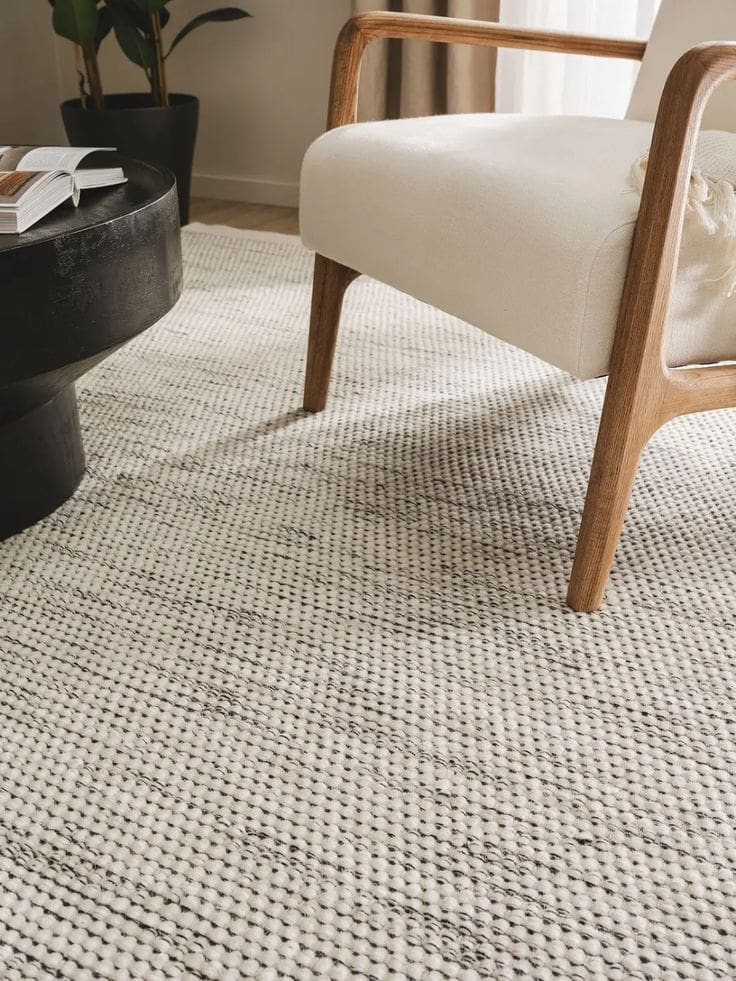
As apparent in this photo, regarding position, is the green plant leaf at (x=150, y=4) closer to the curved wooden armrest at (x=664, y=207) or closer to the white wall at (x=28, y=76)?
the white wall at (x=28, y=76)

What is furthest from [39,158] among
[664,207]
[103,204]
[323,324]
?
[664,207]

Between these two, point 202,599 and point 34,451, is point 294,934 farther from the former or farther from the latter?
point 34,451

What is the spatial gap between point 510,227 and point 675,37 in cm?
71

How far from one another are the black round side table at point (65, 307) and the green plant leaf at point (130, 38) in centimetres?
143

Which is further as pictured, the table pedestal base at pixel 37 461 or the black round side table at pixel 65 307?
the table pedestal base at pixel 37 461

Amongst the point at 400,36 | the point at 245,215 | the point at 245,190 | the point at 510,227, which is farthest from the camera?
the point at 245,190

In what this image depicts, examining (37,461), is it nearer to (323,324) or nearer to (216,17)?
(323,324)

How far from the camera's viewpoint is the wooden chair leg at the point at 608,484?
3.14 ft

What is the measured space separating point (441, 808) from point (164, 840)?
0.22 m

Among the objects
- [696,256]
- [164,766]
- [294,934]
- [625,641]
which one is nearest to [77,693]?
[164,766]

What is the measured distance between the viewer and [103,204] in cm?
107

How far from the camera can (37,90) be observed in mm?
3258

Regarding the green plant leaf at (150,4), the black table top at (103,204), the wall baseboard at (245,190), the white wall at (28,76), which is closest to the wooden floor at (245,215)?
the wall baseboard at (245,190)

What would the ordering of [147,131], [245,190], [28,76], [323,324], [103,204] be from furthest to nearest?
[28,76] < [245,190] < [147,131] < [323,324] < [103,204]
